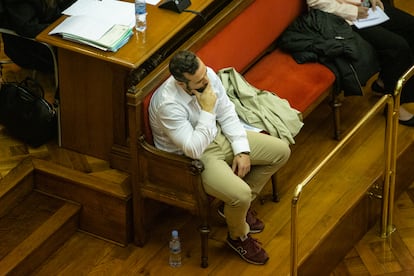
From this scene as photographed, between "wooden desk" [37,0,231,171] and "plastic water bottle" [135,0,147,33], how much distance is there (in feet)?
0.11

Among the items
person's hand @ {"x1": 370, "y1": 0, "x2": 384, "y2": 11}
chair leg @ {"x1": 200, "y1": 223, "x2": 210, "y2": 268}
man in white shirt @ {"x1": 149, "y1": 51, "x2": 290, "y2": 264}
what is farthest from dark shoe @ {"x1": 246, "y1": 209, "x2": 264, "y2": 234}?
person's hand @ {"x1": 370, "y1": 0, "x2": 384, "y2": 11}

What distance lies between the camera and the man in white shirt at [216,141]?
175 inches

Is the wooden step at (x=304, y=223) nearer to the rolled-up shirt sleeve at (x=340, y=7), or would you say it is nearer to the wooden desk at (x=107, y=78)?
the wooden desk at (x=107, y=78)

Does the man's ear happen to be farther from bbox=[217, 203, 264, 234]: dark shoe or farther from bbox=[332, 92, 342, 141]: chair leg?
bbox=[332, 92, 342, 141]: chair leg

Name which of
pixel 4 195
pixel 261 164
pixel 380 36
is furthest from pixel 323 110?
pixel 4 195

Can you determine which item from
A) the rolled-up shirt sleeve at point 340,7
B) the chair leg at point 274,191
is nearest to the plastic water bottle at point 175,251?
the chair leg at point 274,191

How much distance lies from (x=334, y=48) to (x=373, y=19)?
0.48 metres

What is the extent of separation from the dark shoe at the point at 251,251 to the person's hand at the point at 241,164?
311 millimetres

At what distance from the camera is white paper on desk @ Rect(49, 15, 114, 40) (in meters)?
4.69

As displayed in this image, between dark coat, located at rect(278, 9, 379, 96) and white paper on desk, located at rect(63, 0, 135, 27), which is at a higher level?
white paper on desk, located at rect(63, 0, 135, 27)

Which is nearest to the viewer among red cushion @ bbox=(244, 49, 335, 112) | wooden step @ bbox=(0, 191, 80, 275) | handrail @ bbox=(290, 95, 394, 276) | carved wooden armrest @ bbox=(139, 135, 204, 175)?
handrail @ bbox=(290, 95, 394, 276)

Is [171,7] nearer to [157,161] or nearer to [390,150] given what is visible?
[157,161]

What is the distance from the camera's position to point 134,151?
463cm

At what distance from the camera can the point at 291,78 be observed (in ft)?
17.3
